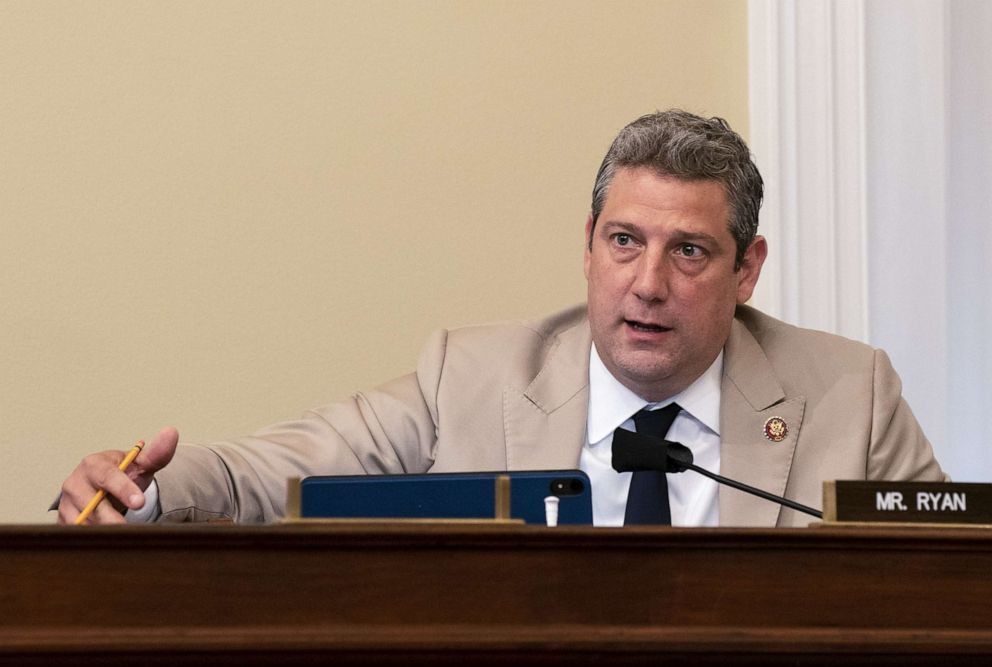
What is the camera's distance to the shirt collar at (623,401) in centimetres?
267

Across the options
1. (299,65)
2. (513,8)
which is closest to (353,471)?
(299,65)

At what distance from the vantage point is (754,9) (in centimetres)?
343

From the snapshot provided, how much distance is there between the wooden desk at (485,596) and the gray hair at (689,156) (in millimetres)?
1377

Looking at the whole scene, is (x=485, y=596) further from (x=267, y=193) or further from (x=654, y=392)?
(x=267, y=193)

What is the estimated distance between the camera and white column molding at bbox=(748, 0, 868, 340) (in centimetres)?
338

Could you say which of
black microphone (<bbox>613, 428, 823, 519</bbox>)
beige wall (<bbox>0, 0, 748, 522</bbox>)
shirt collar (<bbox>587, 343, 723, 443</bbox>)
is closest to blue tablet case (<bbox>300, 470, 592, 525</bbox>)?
black microphone (<bbox>613, 428, 823, 519</bbox>)

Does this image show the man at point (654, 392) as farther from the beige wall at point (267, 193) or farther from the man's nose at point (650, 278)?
the beige wall at point (267, 193)

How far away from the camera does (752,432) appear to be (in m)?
2.65

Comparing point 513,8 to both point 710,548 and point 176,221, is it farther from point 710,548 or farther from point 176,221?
point 710,548

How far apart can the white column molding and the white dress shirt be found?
680mm

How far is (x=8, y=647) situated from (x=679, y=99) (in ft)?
8.04

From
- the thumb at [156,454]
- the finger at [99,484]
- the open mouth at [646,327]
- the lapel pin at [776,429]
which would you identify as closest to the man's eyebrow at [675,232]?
the open mouth at [646,327]

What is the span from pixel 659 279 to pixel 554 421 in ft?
1.12

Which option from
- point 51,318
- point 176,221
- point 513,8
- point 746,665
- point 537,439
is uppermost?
point 513,8
